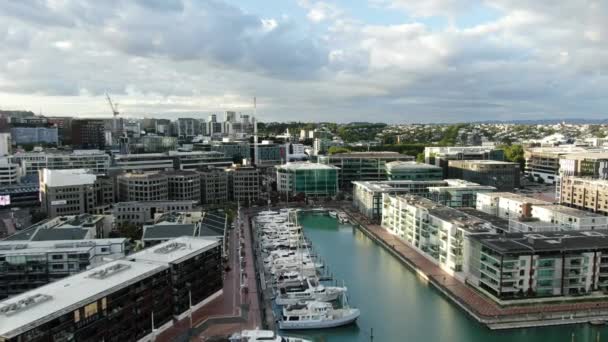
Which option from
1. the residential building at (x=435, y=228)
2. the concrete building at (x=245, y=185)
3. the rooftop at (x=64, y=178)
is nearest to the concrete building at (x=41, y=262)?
the rooftop at (x=64, y=178)

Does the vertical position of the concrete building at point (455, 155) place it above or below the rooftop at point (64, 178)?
above

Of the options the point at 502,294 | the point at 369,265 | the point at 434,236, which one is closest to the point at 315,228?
the point at 369,265

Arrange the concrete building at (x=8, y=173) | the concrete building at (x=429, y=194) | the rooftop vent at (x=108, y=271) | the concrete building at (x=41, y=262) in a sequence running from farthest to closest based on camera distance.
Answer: the concrete building at (x=8, y=173)
the concrete building at (x=429, y=194)
the concrete building at (x=41, y=262)
the rooftop vent at (x=108, y=271)

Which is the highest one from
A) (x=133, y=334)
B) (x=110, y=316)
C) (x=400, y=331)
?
(x=110, y=316)

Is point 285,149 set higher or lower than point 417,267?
higher

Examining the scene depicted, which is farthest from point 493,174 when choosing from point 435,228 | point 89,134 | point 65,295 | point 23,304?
point 89,134

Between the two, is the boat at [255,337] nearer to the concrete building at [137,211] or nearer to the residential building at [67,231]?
the residential building at [67,231]

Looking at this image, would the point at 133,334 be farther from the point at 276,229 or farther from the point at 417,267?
the point at 276,229
